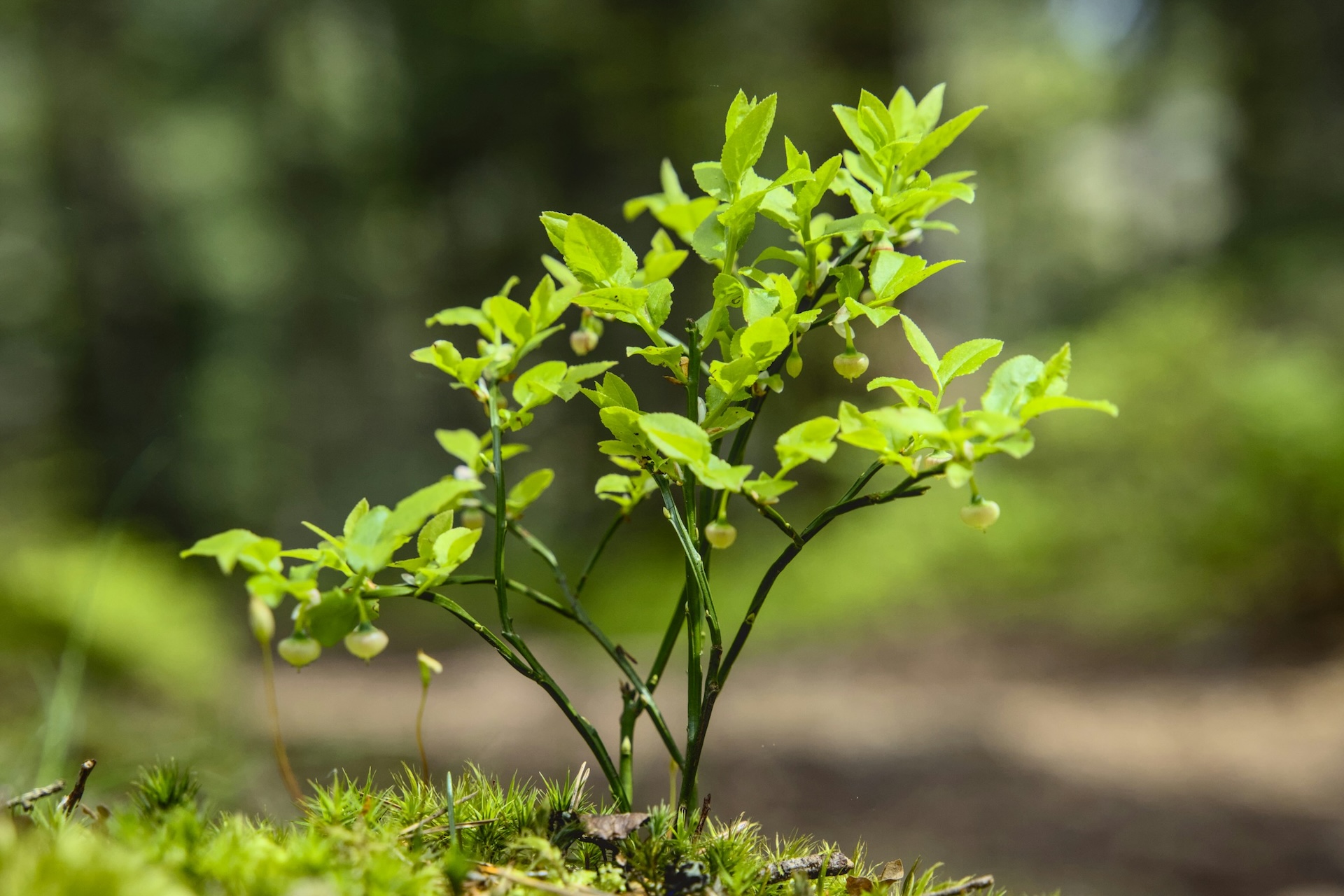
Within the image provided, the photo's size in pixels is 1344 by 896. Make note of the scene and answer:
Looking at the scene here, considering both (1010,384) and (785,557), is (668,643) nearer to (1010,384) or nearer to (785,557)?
(785,557)

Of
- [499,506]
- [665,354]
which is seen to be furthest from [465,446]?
[665,354]

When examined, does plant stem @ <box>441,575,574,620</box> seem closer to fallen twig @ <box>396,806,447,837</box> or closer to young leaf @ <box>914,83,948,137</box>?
fallen twig @ <box>396,806,447,837</box>

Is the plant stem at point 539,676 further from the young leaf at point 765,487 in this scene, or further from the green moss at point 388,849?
the young leaf at point 765,487

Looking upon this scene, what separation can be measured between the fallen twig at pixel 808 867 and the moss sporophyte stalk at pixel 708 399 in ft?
0.32

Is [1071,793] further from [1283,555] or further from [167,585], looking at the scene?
[167,585]

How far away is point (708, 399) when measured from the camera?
67cm

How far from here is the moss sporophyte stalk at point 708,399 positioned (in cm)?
55

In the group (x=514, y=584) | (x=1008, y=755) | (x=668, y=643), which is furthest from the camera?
(x=1008, y=755)

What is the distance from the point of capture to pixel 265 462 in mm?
7469

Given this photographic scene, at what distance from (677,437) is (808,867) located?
1.50 ft

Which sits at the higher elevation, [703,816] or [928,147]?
[928,147]

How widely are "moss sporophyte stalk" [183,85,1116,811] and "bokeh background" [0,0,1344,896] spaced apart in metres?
0.92

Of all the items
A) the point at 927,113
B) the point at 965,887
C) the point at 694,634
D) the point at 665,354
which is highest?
the point at 927,113

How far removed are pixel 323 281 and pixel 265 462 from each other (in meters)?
1.88
